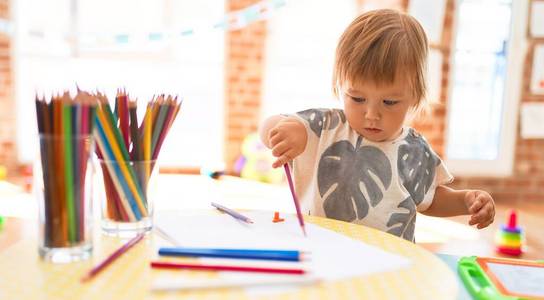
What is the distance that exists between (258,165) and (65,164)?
2356 mm

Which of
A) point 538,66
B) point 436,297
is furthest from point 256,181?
point 436,297

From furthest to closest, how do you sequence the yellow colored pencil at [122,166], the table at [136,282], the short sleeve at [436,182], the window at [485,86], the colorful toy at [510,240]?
the window at [485,86] < the colorful toy at [510,240] < the short sleeve at [436,182] < the yellow colored pencil at [122,166] < the table at [136,282]

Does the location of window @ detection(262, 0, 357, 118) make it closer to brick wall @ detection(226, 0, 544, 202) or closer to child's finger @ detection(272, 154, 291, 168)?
brick wall @ detection(226, 0, 544, 202)

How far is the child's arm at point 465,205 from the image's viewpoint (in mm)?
750

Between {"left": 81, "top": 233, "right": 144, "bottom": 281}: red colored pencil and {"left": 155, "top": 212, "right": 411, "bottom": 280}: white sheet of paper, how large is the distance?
4cm

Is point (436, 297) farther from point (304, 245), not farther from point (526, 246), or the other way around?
point (526, 246)

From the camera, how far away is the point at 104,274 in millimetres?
469

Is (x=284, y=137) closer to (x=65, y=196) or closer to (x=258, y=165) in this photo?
(x=65, y=196)

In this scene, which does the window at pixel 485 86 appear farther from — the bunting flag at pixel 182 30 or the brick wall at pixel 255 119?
the bunting flag at pixel 182 30

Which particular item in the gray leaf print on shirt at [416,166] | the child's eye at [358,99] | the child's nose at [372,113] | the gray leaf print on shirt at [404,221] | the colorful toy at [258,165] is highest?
the child's eye at [358,99]

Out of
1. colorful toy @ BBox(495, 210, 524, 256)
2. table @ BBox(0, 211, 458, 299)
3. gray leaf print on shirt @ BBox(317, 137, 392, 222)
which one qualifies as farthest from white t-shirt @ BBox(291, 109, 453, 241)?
colorful toy @ BBox(495, 210, 524, 256)

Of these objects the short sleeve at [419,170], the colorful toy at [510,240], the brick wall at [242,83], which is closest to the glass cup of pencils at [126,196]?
the short sleeve at [419,170]

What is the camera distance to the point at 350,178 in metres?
0.85

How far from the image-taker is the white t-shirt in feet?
2.73
